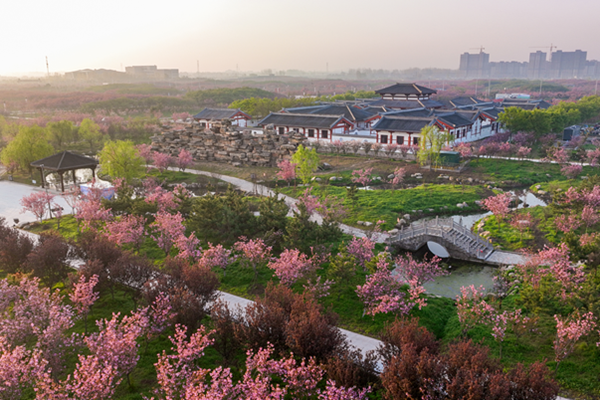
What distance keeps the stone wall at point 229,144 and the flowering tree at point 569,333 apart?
31.9 m

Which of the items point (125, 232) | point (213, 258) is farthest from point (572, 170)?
point (125, 232)

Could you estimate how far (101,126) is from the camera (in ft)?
200

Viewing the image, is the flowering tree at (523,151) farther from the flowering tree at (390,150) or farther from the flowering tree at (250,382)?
the flowering tree at (250,382)

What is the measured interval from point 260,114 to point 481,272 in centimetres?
5813

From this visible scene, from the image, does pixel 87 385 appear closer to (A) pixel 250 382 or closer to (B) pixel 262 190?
(A) pixel 250 382

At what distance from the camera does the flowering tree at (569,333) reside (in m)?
12.7

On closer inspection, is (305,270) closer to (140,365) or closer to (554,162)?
(140,365)

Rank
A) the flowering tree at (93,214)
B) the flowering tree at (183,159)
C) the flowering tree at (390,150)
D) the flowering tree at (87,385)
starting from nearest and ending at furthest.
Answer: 1. the flowering tree at (87,385)
2. the flowering tree at (93,214)
3. the flowering tree at (183,159)
4. the flowering tree at (390,150)

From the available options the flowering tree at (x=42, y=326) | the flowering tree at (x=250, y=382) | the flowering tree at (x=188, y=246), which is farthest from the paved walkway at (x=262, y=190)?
the flowering tree at (x=42, y=326)

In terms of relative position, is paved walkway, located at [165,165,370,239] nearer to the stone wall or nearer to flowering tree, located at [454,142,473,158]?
the stone wall

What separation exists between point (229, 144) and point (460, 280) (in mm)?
31831

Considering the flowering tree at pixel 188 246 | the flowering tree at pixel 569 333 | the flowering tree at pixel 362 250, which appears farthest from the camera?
the flowering tree at pixel 188 246

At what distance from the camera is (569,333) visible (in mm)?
12742

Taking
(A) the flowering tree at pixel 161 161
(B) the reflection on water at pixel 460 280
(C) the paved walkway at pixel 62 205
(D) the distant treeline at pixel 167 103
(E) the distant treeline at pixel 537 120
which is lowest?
(B) the reflection on water at pixel 460 280
